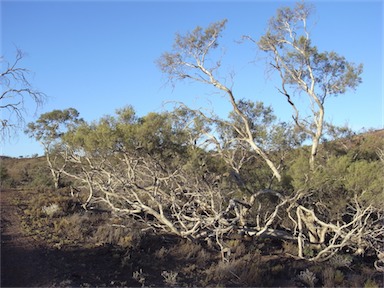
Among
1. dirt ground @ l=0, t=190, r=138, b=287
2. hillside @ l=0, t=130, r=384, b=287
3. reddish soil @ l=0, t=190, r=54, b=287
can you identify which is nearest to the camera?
reddish soil @ l=0, t=190, r=54, b=287

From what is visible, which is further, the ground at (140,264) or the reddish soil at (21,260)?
the ground at (140,264)

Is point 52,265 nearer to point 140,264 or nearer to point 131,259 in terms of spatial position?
point 131,259

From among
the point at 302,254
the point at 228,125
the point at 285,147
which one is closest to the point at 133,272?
the point at 302,254

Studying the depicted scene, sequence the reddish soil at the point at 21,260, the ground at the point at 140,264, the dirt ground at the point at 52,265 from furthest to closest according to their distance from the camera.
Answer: the ground at the point at 140,264 < the dirt ground at the point at 52,265 < the reddish soil at the point at 21,260

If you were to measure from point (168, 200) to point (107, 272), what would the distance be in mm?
5101

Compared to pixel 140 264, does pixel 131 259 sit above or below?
above

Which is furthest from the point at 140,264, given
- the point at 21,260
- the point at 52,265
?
the point at 21,260

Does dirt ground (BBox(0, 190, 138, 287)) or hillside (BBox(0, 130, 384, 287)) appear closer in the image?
dirt ground (BBox(0, 190, 138, 287))

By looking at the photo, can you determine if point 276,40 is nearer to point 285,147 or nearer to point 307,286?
point 285,147

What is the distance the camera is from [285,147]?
1623 cm

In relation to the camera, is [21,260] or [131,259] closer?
[21,260]

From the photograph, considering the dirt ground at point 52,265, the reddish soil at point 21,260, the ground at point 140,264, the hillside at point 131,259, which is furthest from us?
the hillside at point 131,259

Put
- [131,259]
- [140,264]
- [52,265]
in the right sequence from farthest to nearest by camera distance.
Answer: [131,259]
[140,264]
[52,265]

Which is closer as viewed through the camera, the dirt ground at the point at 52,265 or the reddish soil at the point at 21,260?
the reddish soil at the point at 21,260
